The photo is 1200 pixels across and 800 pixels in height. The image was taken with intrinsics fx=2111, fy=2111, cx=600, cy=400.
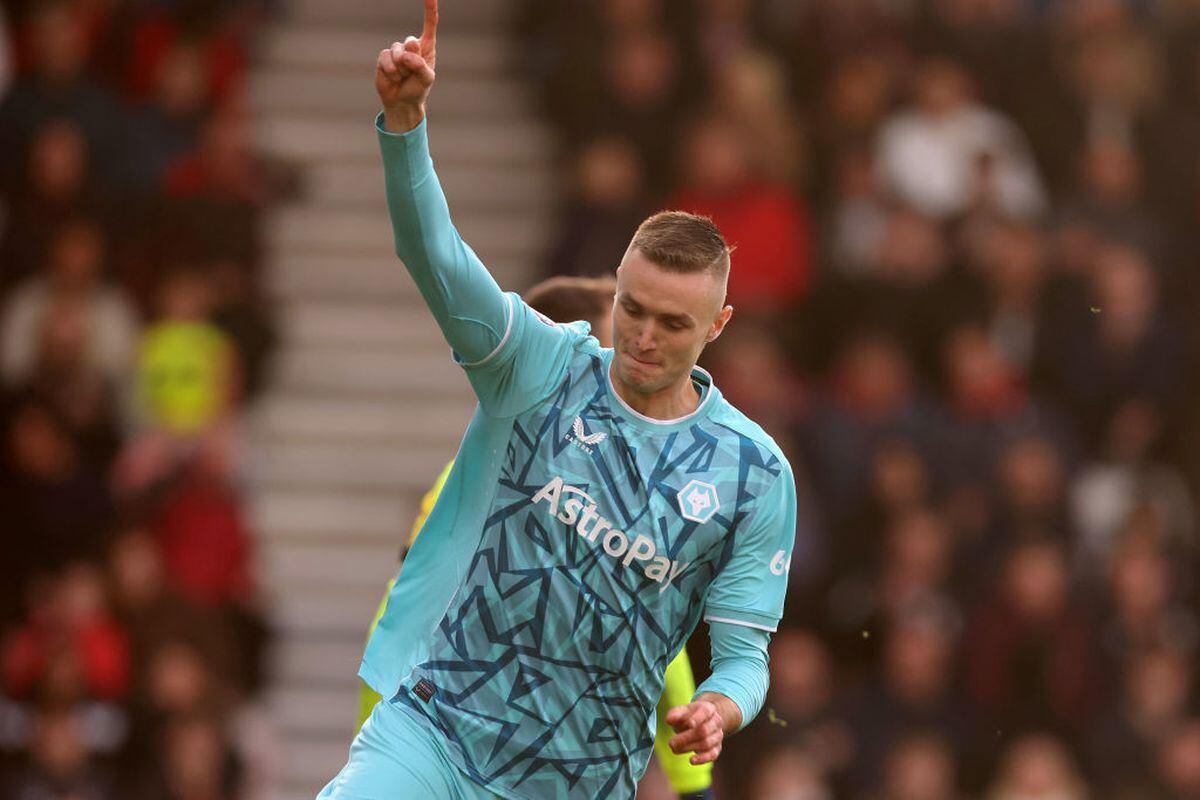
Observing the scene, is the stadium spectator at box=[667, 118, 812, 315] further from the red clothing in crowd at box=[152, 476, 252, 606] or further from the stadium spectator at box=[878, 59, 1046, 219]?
the red clothing in crowd at box=[152, 476, 252, 606]

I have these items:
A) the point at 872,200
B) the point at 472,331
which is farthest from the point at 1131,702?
the point at 472,331

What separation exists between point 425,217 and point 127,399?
6817mm

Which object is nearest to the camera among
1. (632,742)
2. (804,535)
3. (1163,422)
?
(632,742)

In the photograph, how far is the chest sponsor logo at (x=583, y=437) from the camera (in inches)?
193

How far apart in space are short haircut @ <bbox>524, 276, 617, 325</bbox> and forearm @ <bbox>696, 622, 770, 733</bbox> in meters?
1.46

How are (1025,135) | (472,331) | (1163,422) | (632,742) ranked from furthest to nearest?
(1025,135), (1163,422), (632,742), (472,331)

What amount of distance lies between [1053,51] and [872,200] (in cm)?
167

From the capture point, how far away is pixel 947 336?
432 inches

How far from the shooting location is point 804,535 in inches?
407

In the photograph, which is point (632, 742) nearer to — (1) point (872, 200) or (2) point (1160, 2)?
(1) point (872, 200)

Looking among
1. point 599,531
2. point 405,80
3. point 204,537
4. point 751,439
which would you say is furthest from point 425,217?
point 204,537

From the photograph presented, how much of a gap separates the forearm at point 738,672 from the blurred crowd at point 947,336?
472 cm

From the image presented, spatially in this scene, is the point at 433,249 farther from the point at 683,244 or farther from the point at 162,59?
the point at 162,59

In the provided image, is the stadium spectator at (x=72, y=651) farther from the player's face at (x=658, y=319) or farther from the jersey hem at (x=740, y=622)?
the player's face at (x=658, y=319)
